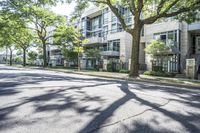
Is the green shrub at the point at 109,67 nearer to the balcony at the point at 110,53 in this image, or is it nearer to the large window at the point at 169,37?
the balcony at the point at 110,53

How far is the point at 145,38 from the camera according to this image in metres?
35.2

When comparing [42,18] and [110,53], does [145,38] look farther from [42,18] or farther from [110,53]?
[42,18]

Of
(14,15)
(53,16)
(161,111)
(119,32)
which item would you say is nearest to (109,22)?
(119,32)

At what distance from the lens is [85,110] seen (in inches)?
228

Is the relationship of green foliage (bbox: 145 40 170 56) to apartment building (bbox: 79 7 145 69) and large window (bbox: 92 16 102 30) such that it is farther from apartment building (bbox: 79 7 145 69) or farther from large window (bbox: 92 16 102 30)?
large window (bbox: 92 16 102 30)

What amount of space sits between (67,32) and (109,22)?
8.75 m

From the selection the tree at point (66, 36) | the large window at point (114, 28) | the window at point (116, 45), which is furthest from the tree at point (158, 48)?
the tree at point (66, 36)

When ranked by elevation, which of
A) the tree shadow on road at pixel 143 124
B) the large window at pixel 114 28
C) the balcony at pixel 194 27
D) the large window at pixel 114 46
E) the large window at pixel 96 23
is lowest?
the tree shadow on road at pixel 143 124

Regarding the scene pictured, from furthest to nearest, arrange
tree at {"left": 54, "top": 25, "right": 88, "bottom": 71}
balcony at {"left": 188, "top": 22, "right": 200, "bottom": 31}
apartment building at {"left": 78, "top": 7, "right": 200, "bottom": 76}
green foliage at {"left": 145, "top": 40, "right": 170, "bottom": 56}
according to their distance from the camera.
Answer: tree at {"left": 54, "top": 25, "right": 88, "bottom": 71} < apartment building at {"left": 78, "top": 7, "right": 200, "bottom": 76} < balcony at {"left": 188, "top": 22, "right": 200, "bottom": 31} < green foliage at {"left": 145, "top": 40, "right": 170, "bottom": 56}

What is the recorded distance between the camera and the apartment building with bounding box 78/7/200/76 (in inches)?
1162

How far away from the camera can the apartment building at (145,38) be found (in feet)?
96.8

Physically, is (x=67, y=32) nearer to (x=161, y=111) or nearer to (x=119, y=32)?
(x=119, y=32)

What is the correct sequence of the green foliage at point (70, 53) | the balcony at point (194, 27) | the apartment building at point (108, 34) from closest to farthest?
the balcony at point (194, 27)
the apartment building at point (108, 34)
the green foliage at point (70, 53)

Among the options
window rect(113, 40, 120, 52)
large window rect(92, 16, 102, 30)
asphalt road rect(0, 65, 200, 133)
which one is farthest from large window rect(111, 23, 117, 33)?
asphalt road rect(0, 65, 200, 133)
